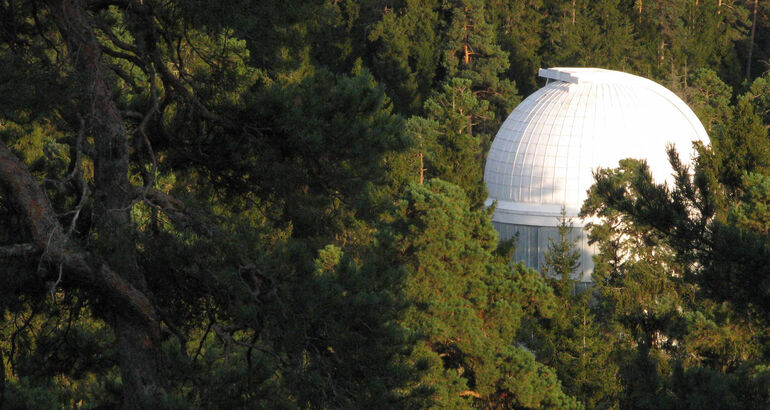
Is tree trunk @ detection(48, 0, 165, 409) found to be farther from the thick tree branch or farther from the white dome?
the white dome

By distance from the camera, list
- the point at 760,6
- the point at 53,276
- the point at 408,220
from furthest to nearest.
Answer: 1. the point at 760,6
2. the point at 408,220
3. the point at 53,276

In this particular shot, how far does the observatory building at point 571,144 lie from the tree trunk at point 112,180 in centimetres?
2611

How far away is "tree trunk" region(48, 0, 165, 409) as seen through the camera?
23.6ft

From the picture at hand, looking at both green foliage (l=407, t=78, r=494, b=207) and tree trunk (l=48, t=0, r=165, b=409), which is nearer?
tree trunk (l=48, t=0, r=165, b=409)

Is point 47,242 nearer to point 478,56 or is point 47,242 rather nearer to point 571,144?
point 571,144

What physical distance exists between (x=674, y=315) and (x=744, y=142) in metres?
5.30

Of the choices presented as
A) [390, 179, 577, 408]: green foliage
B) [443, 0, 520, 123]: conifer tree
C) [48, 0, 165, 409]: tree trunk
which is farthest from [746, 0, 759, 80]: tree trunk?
[48, 0, 165, 409]: tree trunk

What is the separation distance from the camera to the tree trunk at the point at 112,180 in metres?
7.18

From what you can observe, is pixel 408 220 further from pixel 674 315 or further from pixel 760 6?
pixel 760 6

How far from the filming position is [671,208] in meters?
9.28

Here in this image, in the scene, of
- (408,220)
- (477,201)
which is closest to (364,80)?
(408,220)

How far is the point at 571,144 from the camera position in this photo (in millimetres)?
34875

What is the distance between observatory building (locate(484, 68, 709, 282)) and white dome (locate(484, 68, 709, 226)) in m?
0.03

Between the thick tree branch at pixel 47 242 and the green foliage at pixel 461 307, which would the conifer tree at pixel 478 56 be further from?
the thick tree branch at pixel 47 242
